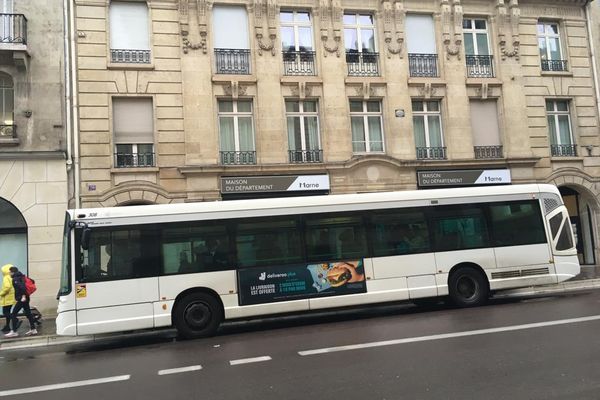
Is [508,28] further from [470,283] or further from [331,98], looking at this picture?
[470,283]

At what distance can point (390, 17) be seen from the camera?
18297 mm

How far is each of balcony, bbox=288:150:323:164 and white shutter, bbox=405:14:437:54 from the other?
207 inches

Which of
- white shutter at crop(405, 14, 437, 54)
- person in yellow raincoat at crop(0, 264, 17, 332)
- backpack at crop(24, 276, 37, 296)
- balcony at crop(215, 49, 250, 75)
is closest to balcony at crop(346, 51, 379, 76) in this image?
white shutter at crop(405, 14, 437, 54)

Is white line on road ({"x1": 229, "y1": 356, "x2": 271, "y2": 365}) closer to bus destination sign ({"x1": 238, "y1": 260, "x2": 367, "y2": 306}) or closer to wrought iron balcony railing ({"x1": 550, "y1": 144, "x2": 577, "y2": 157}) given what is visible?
bus destination sign ({"x1": 238, "y1": 260, "x2": 367, "y2": 306})

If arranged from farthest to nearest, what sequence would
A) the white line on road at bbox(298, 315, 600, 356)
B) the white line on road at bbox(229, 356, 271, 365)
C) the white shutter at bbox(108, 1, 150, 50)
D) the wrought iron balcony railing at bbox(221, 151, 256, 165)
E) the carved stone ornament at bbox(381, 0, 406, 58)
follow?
the carved stone ornament at bbox(381, 0, 406, 58) < the wrought iron balcony railing at bbox(221, 151, 256, 165) < the white shutter at bbox(108, 1, 150, 50) < the white line on road at bbox(298, 315, 600, 356) < the white line on road at bbox(229, 356, 271, 365)

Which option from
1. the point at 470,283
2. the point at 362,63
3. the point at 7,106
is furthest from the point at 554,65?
the point at 7,106

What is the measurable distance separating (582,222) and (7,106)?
20615 millimetres

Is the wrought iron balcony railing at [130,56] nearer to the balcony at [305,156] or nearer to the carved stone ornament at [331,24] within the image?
the balcony at [305,156]

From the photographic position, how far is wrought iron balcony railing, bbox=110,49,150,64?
1619cm

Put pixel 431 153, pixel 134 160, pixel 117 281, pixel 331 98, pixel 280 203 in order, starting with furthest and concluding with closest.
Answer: pixel 431 153, pixel 331 98, pixel 134 160, pixel 280 203, pixel 117 281

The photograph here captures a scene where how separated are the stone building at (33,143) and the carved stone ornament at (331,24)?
8399mm

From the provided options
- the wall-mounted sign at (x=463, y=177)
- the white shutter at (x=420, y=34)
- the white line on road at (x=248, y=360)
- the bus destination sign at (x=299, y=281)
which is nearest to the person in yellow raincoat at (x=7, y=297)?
the bus destination sign at (x=299, y=281)

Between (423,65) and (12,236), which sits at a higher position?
(423,65)

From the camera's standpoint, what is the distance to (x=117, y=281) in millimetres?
9711
